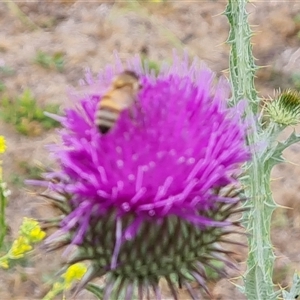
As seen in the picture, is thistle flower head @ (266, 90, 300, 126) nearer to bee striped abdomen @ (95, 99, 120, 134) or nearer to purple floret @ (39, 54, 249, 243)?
purple floret @ (39, 54, 249, 243)

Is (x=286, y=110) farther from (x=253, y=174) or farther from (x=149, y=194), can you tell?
(x=149, y=194)

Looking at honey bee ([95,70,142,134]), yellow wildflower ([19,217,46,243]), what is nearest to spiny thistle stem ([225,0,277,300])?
honey bee ([95,70,142,134])

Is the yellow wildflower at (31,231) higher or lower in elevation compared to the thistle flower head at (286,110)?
lower

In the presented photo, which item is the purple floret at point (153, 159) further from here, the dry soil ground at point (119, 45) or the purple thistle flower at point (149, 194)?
the dry soil ground at point (119, 45)

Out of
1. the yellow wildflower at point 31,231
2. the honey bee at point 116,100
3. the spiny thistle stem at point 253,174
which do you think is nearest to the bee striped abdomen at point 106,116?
the honey bee at point 116,100

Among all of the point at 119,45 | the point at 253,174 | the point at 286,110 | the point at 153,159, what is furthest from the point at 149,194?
the point at 119,45

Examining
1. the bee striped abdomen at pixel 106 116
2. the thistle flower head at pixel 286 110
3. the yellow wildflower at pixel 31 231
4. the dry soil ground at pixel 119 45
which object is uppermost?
the dry soil ground at pixel 119 45

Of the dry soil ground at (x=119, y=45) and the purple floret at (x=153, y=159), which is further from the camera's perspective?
the dry soil ground at (x=119, y=45)
